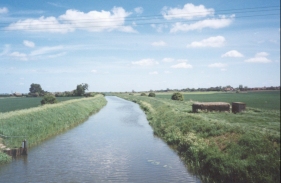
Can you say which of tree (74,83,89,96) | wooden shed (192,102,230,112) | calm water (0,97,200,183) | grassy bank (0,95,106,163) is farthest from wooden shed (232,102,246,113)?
tree (74,83,89,96)

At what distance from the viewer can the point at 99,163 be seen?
1575 centimetres

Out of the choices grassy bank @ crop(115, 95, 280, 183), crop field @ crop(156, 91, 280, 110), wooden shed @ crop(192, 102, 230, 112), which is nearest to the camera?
grassy bank @ crop(115, 95, 280, 183)

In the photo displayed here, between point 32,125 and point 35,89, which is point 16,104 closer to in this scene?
point 32,125

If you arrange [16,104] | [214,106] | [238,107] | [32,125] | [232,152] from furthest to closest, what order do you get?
[16,104] < [214,106] < [238,107] < [32,125] < [232,152]

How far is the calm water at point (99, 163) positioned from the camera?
13.3 m

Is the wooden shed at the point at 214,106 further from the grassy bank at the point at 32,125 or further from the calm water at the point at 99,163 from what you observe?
the grassy bank at the point at 32,125

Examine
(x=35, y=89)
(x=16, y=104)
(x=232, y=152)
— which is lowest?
(x=232, y=152)

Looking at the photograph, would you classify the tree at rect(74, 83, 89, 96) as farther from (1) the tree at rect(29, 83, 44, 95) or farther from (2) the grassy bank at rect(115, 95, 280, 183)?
(2) the grassy bank at rect(115, 95, 280, 183)

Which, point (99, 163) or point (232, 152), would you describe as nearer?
point (232, 152)

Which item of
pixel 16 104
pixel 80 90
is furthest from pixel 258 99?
pixel 80 90

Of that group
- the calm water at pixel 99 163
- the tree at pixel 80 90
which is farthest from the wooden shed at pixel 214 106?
the tree at pixel 80 90

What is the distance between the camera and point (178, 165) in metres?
15.2

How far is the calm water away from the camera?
13273 millimetres

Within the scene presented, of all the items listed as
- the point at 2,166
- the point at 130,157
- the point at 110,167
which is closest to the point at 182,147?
the point at 130,157
